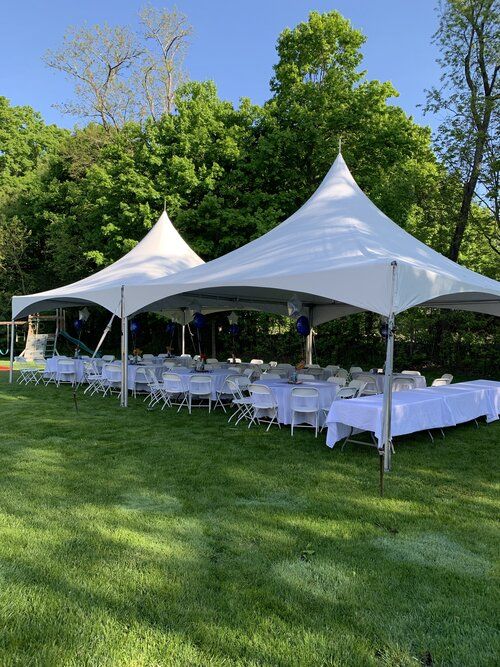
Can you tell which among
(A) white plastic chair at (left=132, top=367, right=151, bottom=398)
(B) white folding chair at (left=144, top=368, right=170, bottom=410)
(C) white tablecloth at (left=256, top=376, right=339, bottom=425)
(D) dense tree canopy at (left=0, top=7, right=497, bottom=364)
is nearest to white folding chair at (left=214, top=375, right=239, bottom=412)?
(B) white folding chair at (left=144, top=368, right=170, bottom=410)

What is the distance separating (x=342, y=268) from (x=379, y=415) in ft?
6.18

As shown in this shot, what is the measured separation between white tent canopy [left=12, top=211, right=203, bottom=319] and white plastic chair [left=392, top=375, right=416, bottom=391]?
18.6 feet

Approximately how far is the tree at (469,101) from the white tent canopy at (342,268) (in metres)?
5.41

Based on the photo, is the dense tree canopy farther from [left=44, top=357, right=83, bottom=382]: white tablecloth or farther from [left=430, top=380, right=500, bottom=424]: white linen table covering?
[left=430, top=380, right=500, bottom=424]: white linen table covering

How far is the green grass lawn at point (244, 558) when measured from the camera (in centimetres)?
250

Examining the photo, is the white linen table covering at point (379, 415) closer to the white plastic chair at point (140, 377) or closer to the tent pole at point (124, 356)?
the tent pole at point (124, 356)

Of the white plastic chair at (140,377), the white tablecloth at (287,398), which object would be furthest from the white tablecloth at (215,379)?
the white tablecloth at (287,398)

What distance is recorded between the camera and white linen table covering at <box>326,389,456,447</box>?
6.30 metres

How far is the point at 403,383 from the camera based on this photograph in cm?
988

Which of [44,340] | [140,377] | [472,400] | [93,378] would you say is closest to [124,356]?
[140,377]

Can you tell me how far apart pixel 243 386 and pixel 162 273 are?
183 inches

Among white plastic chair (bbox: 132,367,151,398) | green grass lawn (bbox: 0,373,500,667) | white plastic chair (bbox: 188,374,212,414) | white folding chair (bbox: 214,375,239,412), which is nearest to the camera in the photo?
green grass lawn (bbox: 0,373,500,667)

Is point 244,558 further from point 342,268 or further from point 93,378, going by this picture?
point 93,378

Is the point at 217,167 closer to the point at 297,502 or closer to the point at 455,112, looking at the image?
the point at 455,112
